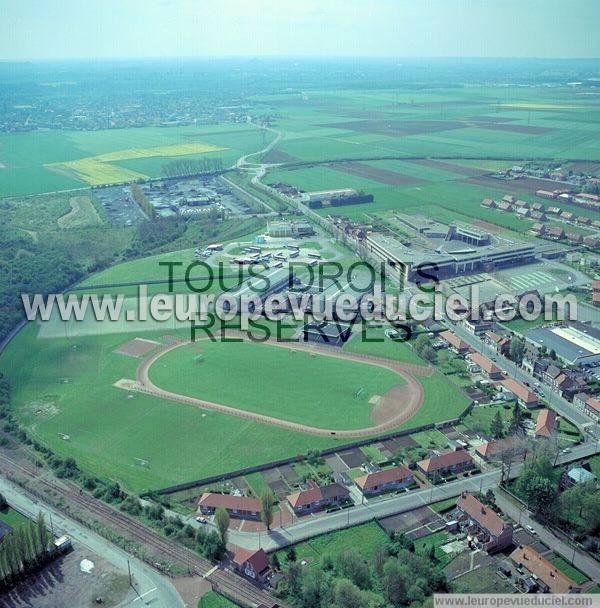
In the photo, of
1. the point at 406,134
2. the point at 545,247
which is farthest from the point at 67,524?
the point at 406,134

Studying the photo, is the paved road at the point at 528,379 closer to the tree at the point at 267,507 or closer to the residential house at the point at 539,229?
the tree at the point at 267,507

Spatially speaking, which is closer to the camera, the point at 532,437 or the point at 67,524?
the point at 67,524

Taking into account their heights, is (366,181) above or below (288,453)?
above

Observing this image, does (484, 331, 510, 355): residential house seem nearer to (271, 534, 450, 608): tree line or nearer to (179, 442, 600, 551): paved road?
(179, 442, 600, 551): paved road

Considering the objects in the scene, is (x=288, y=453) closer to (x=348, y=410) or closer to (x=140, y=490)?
(x=348, y=410)

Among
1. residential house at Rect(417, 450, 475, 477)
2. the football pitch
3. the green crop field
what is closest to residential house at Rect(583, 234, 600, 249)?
the football pitch

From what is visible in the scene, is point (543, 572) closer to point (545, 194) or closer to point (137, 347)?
point (137, 347)

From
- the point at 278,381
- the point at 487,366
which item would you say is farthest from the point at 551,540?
the point at 278,381
